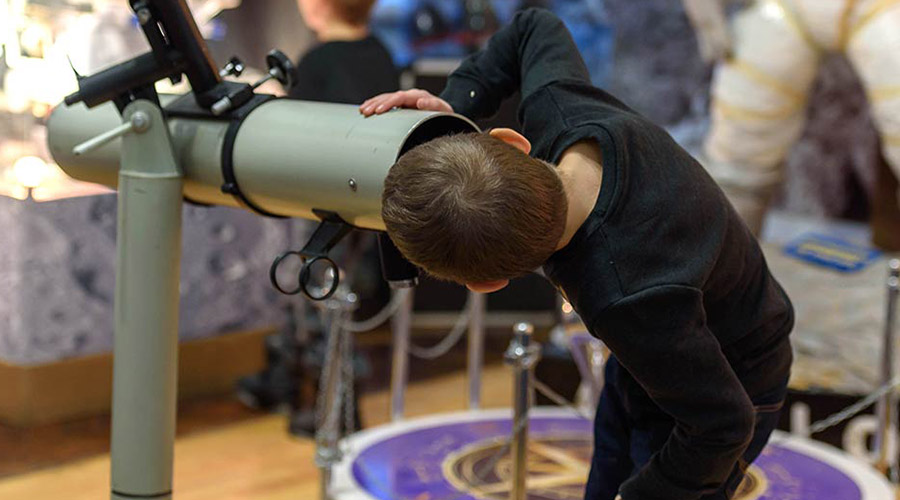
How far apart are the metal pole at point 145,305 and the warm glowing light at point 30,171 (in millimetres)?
1607

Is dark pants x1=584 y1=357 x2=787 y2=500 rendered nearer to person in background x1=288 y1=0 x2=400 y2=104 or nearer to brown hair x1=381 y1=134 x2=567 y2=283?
brown hair x1=381 y1=134 x2=567 y2=283

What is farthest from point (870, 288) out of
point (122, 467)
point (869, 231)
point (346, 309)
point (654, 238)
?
point (122, 467)

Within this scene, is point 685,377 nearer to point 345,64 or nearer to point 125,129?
point 125,129

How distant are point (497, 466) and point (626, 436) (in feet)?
3.02

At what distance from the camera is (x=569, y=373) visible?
125 inches

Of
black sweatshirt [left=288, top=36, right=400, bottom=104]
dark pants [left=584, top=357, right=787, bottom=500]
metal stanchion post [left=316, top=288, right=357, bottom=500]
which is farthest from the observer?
black sweatshirt [left=288, top=36, right=400, bottom=104]

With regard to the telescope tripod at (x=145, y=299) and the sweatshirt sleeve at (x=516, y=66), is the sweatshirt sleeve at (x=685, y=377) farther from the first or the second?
the telescope tripod at (x=145, y=299)

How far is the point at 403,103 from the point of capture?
121cm

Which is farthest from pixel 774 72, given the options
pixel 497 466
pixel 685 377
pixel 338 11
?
pixel 685 377

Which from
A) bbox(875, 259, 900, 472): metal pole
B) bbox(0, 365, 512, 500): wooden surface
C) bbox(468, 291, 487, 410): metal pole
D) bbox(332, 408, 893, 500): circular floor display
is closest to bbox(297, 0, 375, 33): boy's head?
bbox(468, 291, 487, 410): metal pole

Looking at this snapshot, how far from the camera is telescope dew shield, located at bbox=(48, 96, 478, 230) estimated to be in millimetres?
1134

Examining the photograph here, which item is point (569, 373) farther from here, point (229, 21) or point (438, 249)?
point (438, 249)

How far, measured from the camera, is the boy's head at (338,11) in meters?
2.75

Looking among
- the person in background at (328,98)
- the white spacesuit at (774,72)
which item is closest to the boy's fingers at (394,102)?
the person in background at (328,98)
